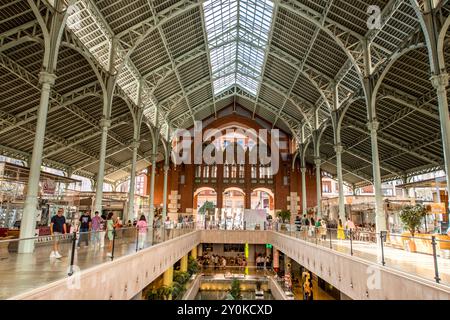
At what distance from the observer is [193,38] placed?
25.5m

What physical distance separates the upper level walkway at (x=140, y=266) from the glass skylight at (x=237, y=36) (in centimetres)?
1672

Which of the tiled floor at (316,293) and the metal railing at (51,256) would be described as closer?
the metal railing at (51,256)

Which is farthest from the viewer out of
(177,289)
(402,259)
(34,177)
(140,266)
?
(177,289)

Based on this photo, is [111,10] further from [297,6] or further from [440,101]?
[440,101]

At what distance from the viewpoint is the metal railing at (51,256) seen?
18.2ft

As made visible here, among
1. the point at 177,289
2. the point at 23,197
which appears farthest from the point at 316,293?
the point at 23,197

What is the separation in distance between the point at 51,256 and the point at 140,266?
4.90 metres

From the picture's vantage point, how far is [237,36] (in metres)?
28.8

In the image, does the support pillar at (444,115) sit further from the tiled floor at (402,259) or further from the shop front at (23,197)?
the shop front at (23,197)

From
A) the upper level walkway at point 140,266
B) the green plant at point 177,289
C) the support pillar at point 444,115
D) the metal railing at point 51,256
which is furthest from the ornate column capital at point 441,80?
the green plant at point 177,289

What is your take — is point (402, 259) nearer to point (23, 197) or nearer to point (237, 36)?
point (23, 197)

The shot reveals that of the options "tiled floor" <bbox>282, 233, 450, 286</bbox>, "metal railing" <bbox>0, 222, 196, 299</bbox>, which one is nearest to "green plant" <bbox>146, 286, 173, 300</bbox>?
"metal railing" <bbox>0, 222, 196, 299</bbox>

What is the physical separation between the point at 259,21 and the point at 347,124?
11375 millimetres

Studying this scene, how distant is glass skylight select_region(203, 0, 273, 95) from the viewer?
24.1m
